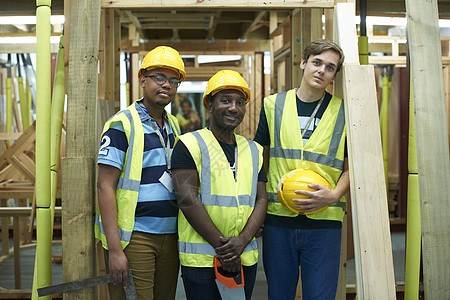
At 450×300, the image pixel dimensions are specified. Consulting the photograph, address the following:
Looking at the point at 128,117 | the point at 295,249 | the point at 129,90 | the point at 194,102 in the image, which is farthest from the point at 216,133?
the point at 194,102

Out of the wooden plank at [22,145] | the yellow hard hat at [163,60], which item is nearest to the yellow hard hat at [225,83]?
the yellow hard hat at [163,60]

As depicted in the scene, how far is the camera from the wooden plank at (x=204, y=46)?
318 inches

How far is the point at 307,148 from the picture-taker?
2969mm

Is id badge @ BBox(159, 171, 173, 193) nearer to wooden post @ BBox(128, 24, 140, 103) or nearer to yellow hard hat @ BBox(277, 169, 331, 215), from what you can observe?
yellow hard hat @ BBox(277, 169, 331, 215)

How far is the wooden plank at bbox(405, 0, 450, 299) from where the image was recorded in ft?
9.84

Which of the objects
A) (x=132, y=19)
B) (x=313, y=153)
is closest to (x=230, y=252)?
(x=313, y=153)

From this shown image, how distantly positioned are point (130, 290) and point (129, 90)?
6640mm

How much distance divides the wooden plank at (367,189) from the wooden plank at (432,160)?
381 mm

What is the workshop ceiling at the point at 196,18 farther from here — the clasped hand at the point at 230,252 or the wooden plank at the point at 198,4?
the clasped hand at the point at 230,252

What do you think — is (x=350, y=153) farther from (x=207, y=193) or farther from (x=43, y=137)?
(x=43, y=137)

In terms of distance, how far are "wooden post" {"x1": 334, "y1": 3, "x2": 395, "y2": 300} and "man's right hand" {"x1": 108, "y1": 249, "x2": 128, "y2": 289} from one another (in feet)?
4.27

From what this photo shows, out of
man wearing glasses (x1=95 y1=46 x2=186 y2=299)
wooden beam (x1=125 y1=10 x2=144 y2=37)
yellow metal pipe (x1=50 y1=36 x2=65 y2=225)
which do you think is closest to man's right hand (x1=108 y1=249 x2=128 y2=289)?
man wearing glasses (x1=95 y1=46 x2=186 y2=299)

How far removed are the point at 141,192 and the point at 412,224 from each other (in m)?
2.06

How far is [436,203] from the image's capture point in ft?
9.90
